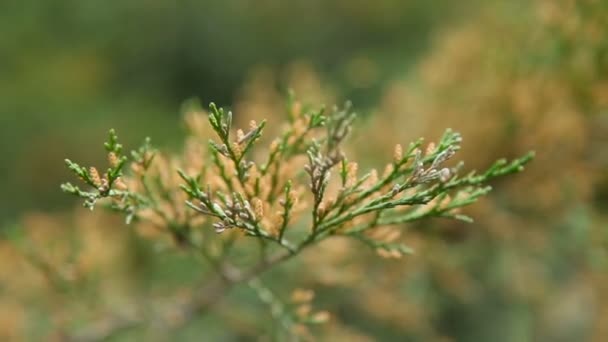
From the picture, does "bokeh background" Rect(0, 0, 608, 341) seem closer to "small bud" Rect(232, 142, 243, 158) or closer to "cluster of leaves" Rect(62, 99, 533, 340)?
"cluster of leaves" Rect(62, 99, 533, 340)

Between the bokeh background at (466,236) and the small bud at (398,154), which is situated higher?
the bokeh background at (466,236)

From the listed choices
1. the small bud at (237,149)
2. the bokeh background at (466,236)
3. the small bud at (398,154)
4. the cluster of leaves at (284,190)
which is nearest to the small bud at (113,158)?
the cluster of leaves at (284,190)

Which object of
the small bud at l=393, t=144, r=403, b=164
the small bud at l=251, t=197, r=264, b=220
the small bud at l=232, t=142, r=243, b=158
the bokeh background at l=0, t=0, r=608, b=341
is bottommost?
the small bud at l=251, t=197, r=264, b=220

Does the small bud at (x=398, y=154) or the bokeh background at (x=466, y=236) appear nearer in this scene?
the small bud at (x=398, y=154)

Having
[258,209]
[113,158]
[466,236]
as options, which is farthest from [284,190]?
[466,236]

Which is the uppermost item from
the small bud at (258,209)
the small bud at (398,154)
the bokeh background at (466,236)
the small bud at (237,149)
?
the bokeh background at (466,236)

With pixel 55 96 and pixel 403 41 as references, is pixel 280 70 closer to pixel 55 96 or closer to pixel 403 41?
pixel 403 41

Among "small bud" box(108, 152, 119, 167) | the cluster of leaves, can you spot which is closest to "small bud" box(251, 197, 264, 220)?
the cluster of leaves

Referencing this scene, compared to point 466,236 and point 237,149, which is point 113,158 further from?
point 466,236

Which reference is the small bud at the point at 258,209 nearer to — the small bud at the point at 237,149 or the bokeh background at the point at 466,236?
the small bud at the point at 237,149
